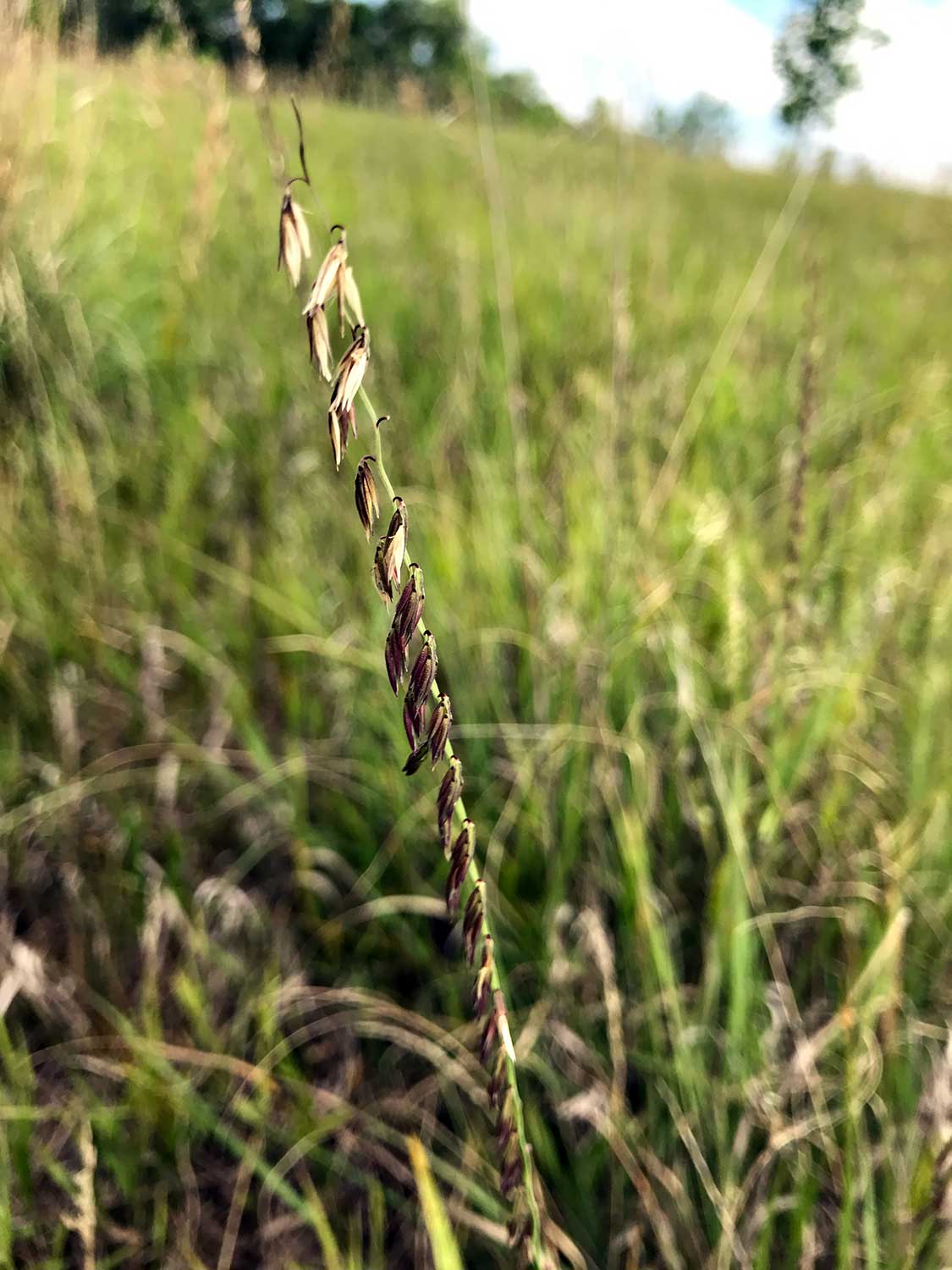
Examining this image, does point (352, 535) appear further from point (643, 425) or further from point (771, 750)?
point (771, 750)

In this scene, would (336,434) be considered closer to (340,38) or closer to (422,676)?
(422,676)

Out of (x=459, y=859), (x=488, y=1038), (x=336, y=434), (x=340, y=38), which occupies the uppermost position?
(x=340, y=38)

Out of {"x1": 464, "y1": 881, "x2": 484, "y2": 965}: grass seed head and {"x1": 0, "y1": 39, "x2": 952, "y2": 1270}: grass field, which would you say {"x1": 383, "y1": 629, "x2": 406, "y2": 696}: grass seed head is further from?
{"x1": 0, "y1": 39, "x2": 952, "y2": 1270}: grass field

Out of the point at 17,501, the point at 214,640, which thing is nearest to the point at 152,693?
the point at 214,640

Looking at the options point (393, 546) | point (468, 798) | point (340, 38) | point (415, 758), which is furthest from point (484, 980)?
point (340, 38)

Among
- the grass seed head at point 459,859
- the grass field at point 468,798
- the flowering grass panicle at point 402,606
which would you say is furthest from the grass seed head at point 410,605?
the grass field at point 468,798

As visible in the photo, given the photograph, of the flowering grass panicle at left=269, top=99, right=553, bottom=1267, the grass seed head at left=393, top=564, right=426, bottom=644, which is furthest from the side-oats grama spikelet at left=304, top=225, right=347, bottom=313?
the grass seed head at left=393, top=564, right=426, bottom=644
